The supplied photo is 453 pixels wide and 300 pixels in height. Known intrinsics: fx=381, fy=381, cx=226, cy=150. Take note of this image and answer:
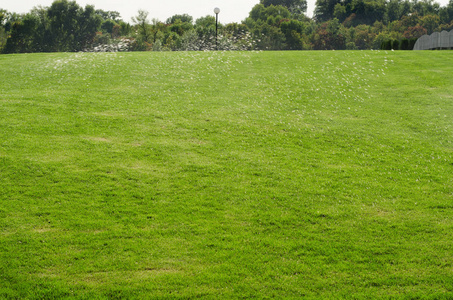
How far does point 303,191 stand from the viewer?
31.2 feet

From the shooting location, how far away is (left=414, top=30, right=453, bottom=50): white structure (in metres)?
32.0

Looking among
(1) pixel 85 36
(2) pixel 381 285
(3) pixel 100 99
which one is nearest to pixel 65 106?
(3) pixel 100 99

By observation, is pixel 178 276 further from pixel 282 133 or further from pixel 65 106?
pixel 65 106

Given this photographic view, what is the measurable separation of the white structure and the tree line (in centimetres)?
2189

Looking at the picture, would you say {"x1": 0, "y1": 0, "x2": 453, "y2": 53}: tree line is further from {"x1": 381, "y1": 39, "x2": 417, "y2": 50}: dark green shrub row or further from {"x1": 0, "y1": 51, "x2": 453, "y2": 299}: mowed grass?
{"x1": 0, "y1": 51, "x2": 453, "y2": 299}: mowed grass

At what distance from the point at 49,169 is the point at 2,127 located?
161 inches

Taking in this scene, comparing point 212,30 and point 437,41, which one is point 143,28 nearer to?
point 212,30

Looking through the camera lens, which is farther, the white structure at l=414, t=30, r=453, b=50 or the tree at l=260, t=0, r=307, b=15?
the tree at l=260, t=0, r=307, b=15

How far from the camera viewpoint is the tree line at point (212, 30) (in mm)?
83062

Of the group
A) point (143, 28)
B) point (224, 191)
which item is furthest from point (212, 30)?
point (224, 191)

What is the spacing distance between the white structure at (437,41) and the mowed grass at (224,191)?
16208mm

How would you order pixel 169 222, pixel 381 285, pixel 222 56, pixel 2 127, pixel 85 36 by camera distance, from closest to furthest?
1. pixel 381 285
2. pixel 169 222
3. pixel 2 127
4. pixel 222 56
5. pixel 85 36

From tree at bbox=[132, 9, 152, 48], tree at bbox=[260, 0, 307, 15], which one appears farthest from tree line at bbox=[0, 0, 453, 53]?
tree at bbox=[260, 0, 307, 15]

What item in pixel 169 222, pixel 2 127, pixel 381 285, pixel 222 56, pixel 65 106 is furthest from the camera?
pixel 222 56
